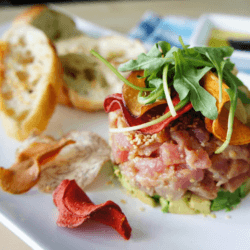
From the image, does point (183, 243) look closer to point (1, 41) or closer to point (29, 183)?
point (29, 183)

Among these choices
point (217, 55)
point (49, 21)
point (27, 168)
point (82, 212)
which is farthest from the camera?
point (49, 21)

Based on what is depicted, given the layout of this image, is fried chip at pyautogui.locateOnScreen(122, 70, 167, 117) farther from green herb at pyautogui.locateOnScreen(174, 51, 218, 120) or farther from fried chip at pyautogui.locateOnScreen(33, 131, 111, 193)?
fried chip at pyautogui.locateOnScreen(33, 131, 111, 193)

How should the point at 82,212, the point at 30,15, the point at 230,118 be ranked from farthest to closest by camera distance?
1. the point at 30,15
2. the point at 82,212
3. the point at 230,118

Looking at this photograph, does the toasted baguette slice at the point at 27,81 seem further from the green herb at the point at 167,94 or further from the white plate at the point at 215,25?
the white plate at the point at 215,25

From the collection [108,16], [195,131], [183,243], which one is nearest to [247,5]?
[108,16]

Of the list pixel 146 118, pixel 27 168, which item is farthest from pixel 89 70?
pixel 146 118

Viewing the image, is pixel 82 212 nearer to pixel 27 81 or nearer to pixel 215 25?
pixel 27 81
